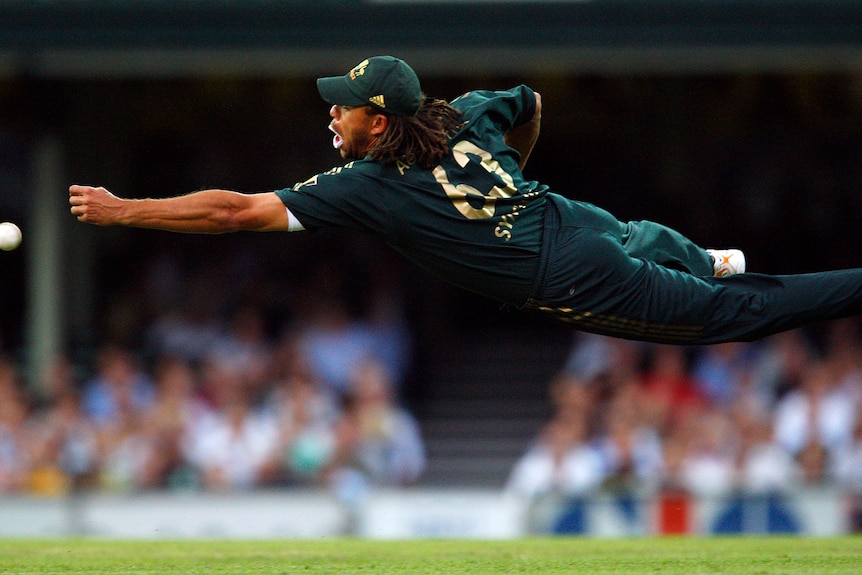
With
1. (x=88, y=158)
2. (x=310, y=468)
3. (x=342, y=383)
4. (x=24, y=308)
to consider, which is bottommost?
(x=310, y=468)

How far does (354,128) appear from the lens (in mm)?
5340

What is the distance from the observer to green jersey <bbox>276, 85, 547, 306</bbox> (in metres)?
5.18

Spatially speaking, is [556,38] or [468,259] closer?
[468,259]

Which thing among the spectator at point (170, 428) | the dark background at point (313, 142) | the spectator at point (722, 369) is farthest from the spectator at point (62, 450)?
the spectator at point (722, 369)

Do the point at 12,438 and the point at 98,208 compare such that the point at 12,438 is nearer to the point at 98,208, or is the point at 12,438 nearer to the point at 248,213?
the point at 98,208

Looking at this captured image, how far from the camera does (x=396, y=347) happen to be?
1276cm

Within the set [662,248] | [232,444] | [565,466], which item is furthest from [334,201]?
[232,444]

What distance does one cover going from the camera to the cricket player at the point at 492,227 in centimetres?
520

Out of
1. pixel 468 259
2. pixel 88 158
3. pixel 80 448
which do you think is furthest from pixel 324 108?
pixel 468 259

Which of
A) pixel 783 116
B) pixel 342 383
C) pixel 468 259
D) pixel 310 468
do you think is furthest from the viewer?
pixel 783 116

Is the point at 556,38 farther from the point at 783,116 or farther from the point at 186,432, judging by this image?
the point at 186,432

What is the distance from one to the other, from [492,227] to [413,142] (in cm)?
47

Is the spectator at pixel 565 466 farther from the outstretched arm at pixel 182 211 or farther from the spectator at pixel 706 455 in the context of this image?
the outstretched arm at pixel 182 211

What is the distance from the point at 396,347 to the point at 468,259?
24.5 feet
